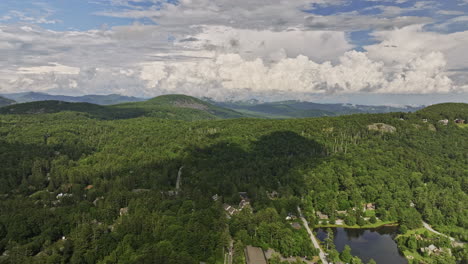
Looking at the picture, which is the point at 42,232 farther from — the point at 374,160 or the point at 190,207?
the point at 374,160

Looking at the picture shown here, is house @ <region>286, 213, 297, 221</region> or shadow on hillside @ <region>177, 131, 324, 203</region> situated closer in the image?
house @ <region>286, 213, 297, 221</region>

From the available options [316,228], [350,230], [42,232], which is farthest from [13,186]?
[350,230]

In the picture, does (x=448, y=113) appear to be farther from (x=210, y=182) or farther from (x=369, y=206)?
(x=210, y=182)

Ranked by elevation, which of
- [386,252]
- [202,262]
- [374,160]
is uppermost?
[374,160]

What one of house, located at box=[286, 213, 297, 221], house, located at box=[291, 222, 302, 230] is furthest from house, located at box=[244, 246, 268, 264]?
house, located at box=[286, 213, 297, 221]

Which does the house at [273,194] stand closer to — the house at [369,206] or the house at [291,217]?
the house at [291,217]

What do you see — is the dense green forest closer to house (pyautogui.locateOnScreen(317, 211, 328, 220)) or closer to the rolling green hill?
the rolling green hill

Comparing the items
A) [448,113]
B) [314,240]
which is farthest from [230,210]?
[448,113]

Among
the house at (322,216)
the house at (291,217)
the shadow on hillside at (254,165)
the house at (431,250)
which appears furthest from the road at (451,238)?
the house at (291,217)
